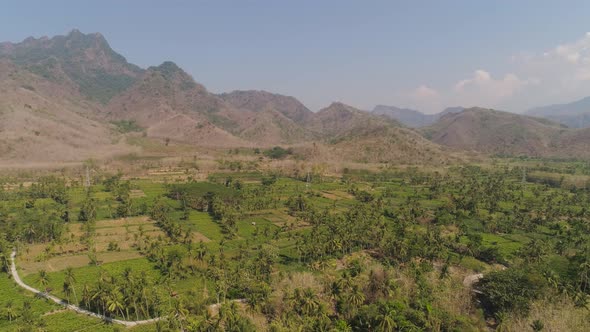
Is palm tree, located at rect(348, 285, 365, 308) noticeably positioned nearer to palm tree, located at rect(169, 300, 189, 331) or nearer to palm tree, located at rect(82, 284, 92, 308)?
palm tree, located at rect(169, 300, 189, 331)

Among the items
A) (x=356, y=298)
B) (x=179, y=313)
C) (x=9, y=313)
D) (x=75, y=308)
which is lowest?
(x=75, y=308)

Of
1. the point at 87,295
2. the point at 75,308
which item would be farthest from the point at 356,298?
the point at 75,308

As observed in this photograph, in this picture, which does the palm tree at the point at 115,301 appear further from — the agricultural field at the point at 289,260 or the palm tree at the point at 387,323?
the palm tree at the point at 387,323

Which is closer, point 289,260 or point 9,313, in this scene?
point 9,313

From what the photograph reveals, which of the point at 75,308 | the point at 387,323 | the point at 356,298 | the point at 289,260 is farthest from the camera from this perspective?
the point at 289,260

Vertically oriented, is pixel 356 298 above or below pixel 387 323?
below

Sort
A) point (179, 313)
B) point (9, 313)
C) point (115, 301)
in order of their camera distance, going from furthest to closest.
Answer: point (115, 301), point (9, 313), point (179, 313)

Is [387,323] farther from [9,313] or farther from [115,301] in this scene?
[9,313]

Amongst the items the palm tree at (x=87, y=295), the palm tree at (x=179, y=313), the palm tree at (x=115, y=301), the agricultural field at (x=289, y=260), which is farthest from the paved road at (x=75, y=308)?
the palm tree at (x=179, y=313)

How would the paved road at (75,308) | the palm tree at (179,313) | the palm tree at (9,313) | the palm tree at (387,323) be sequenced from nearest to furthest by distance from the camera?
the palm tree at (387,323) → the palm tree at (179,313) → the palm tree at (9,313) → the paved road at (75,308)
